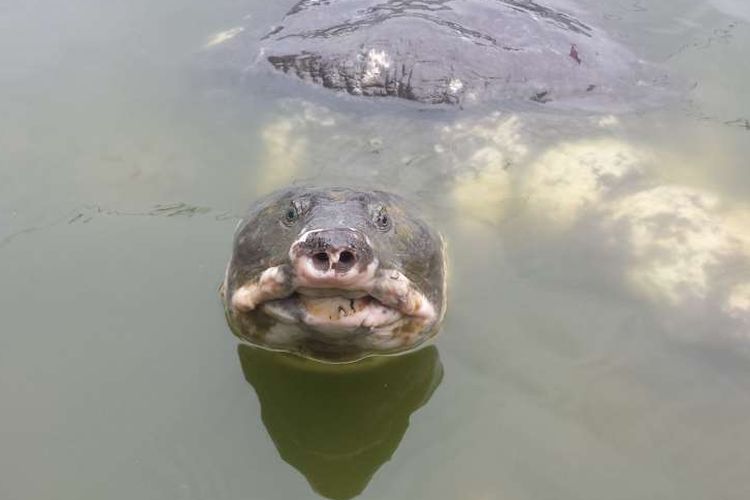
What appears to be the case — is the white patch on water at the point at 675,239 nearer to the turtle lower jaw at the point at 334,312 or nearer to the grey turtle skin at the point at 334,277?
the grey turtle skin at the point at 334,277

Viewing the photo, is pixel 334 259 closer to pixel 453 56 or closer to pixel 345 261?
pixel 345 261

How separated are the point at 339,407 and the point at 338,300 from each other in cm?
51

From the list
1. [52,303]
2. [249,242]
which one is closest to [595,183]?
[249,242]

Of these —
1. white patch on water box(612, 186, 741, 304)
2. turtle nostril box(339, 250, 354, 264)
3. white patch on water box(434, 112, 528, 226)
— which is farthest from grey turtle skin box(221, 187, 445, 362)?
white patch on water box(612, 186, 741, 304)

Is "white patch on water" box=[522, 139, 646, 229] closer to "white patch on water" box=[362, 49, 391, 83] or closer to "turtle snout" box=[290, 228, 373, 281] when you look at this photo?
"white patch on water" box=[362, 49, 391, 83]

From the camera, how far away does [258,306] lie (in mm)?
2855

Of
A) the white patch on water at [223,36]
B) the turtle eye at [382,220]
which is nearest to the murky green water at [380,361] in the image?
the white patch on water at [223,36]

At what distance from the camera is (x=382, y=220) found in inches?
118

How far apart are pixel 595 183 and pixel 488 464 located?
5.54 feet

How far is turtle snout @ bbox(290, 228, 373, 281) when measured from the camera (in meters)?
2.47

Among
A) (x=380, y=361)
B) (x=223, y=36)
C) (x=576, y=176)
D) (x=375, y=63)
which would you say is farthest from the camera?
(x=223, y=36)

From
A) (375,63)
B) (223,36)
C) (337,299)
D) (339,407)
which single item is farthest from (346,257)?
(223,36)

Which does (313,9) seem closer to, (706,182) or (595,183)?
(595,183)

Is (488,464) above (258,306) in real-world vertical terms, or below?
below
